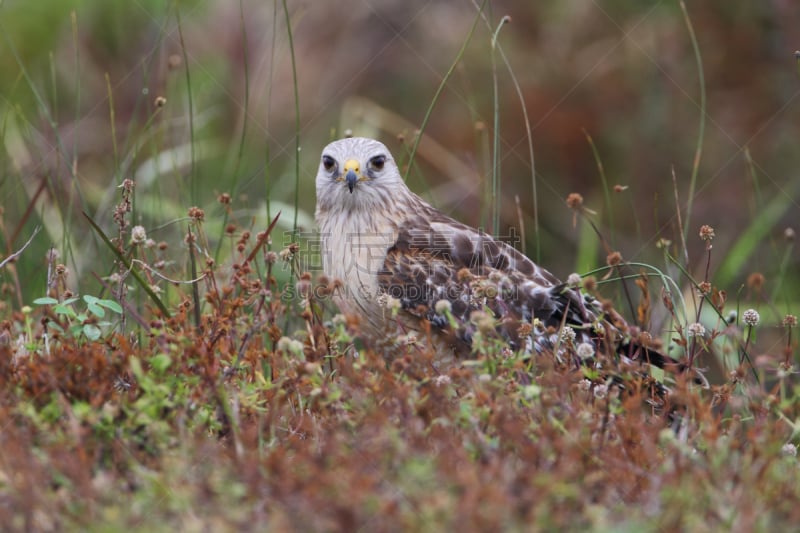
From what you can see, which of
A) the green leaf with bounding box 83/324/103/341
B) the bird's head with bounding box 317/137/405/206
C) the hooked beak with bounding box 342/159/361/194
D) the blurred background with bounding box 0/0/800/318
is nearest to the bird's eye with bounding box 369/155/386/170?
the bird's head with bounding box 317/137/405/206

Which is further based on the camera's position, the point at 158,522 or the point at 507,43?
the point at 507,43

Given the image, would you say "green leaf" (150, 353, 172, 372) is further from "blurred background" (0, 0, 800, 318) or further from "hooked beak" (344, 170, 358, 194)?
"blurred background" (0, 0, 800, 318)

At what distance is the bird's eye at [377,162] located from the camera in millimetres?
5555

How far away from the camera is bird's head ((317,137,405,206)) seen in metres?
5.48

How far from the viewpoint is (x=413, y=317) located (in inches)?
195

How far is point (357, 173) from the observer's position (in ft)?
17.7

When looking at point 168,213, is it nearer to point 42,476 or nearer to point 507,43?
point 42,476

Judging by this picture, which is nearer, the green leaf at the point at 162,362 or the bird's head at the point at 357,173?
the green leaf at the point at 162,362

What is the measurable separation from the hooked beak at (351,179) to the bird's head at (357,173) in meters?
0.03

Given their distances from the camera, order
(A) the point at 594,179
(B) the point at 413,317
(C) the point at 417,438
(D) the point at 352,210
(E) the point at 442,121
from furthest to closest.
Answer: (E) the point at 442,121
(A) the point at 594,179
(D) the point at 352,210
(B) the point at 413,317
(C) the point at 417,438

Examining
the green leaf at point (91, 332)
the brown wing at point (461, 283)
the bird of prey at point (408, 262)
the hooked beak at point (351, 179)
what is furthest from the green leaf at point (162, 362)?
the hooked beak at point (351, 179)

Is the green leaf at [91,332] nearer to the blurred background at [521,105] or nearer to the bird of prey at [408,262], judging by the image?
the bird of prey at [408,262]

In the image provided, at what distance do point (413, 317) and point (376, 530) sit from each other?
249cm

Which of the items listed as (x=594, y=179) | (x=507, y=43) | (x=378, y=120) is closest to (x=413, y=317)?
(x=378, y=120)
